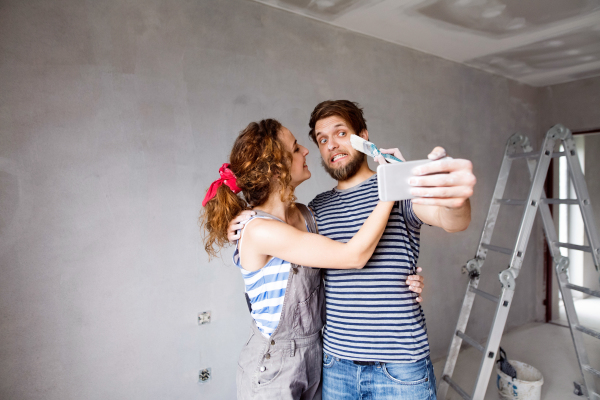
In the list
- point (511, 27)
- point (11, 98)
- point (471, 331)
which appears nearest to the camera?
point (11, 98)

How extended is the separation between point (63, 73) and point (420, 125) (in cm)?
243

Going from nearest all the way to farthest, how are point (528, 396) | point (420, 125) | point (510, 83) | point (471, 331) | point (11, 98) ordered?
1. point (11, 98)
2. point (528, 396)
3. point (420, 125)
4. point (471, 331)
5. point (510, 83)

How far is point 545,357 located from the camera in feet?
10.7

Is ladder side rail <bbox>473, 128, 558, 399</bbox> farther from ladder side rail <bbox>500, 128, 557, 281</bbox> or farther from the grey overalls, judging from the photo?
the grey overalls

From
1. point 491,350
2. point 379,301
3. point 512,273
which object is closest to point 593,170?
point 512,273

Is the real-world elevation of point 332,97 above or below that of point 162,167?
above

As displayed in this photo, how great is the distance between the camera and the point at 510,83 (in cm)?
372

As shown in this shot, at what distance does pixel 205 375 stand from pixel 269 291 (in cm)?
108

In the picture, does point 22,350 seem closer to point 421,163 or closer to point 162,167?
point 162,167

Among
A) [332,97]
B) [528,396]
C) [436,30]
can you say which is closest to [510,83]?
[436,30]

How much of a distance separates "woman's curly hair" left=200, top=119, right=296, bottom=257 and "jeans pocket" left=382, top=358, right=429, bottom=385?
65 cm

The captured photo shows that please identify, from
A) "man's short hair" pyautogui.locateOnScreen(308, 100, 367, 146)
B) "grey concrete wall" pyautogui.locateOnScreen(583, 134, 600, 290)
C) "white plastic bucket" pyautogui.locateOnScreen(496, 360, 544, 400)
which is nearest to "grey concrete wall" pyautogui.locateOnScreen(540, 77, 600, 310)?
"grey concrete wall" pyautogui.locateOnScreen(583, 134, 600, 290)

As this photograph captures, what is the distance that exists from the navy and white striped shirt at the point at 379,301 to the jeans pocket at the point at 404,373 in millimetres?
27

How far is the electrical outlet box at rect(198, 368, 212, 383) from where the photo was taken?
197 cm
